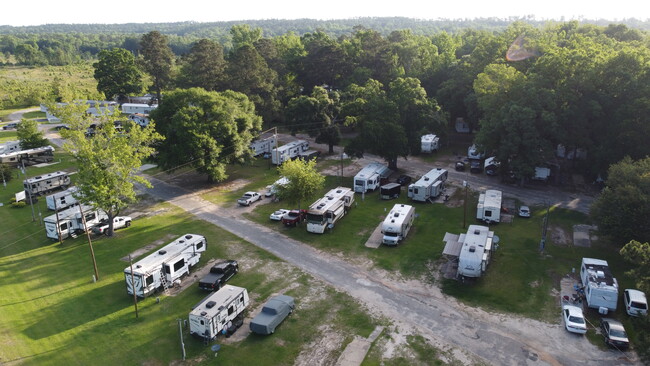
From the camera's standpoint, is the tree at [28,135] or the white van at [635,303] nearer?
the white van at [635,303]

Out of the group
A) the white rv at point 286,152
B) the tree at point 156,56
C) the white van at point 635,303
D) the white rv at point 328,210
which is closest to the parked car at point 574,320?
the white van at point 635,303

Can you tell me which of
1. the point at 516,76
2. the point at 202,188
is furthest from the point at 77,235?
the point at 516,76

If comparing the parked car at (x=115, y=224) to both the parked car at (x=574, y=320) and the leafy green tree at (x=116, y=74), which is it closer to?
the parked car at (x=574, y=320)

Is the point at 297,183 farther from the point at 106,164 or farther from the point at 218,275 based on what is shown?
the point at 106,164

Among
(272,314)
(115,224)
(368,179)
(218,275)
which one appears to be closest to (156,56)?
(115,224)

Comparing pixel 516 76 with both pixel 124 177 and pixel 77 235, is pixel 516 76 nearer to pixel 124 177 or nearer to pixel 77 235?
pixel 124 177

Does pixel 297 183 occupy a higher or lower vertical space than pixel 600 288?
higher

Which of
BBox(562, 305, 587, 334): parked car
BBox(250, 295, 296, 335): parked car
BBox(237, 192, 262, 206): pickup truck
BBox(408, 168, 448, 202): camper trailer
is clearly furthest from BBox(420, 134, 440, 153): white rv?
BBox(250, 295, 296, 335): parked car
